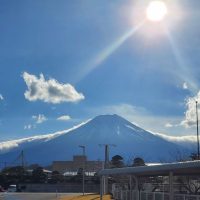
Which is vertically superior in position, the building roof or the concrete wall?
the concrete wall

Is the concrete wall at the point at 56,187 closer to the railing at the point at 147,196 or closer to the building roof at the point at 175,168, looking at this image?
the railing at the point at 147,196

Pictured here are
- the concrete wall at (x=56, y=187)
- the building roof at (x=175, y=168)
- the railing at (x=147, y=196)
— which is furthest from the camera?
the concrete wall at (x=56, y=187)

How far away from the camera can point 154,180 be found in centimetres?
4912

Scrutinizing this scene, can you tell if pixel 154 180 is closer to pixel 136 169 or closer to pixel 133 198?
pixel 133 198

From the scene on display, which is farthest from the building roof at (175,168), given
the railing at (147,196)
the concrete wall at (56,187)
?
the concrete wall at (56,187)

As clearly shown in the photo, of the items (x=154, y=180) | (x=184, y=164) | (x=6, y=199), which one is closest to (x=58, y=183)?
(x=6, y=199)

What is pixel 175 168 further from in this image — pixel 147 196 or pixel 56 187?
pixel 56 187

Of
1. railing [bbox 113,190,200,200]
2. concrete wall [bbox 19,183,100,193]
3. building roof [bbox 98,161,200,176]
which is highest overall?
concrete wall [bbox 19,183,100,193]

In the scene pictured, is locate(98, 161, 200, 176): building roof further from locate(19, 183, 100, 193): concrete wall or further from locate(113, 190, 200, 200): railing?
locate(19, 183, 100, 193): concrete wall

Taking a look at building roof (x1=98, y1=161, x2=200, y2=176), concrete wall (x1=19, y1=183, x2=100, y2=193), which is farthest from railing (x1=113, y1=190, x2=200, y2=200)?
concrete wall (x1=19, y1=183, x2=100, y2=193)

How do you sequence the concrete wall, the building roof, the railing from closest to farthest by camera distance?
1. the building roof
2. the railing
3. the concrete wall

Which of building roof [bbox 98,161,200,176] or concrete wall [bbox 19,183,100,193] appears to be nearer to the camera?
building roof [bbox 98,161,200,176]

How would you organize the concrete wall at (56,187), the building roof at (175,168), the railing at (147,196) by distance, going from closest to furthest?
the building roof at (175,168) → the railing at (147,196) → the concrete wall at (56,187)

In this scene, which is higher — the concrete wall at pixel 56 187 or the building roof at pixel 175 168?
the concrete wall at pixel 56 187
